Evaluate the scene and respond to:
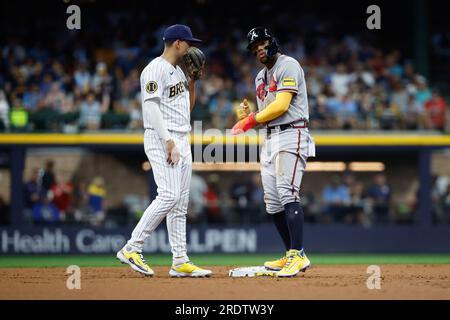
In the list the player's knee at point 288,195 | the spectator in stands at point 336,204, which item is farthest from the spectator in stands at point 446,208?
the player's knee at point 288,195

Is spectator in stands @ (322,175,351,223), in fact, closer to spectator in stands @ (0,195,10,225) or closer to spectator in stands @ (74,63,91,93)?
spectator in stands @ (74,63,91,93)

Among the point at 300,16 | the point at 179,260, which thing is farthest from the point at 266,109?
the point at 300,16

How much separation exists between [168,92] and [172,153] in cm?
56

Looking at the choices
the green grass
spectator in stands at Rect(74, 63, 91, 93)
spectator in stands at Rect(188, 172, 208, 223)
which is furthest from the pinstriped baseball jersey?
spectator in stands at Rect(74, 63, 91, 93)

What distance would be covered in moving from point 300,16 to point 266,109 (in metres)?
12.9

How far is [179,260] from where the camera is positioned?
753 cm

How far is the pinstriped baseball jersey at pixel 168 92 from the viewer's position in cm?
731

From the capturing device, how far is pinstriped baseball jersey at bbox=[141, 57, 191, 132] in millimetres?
7309

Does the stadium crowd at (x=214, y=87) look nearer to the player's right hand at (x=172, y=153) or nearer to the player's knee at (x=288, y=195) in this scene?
the player's knee at (x=288, y=195)

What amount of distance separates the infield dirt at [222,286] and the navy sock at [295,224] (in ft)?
0.99

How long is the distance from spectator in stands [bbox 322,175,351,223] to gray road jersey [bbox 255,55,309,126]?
361 inches

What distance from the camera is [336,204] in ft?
55.3

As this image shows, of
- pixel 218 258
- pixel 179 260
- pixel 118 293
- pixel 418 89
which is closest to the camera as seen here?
pixel 118 293

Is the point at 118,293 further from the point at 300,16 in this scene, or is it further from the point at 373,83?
the point at 300,16
